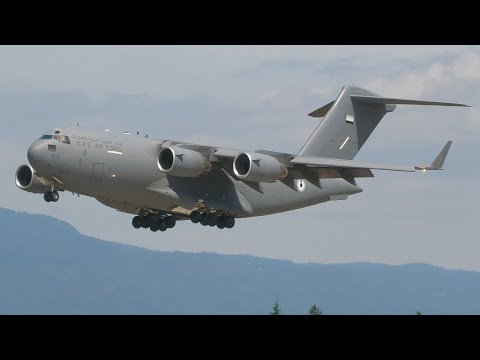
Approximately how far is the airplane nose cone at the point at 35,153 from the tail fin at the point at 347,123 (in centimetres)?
926

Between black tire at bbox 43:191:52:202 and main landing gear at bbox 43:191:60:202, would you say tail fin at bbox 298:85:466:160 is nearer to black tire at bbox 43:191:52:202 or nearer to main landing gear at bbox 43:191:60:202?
main landing gear at bbox 43:191:60:202

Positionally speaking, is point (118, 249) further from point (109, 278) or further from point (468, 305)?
point (468, 305)

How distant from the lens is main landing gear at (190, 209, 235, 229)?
92.2 feet

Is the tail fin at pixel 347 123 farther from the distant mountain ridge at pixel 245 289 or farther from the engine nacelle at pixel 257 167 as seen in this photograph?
the distant mountain ridge at pixel 245 289

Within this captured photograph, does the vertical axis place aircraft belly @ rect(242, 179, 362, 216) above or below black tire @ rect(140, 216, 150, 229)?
above

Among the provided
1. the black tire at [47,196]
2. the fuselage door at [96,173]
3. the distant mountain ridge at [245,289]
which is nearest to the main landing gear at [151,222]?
the fuselage door at [96,173]

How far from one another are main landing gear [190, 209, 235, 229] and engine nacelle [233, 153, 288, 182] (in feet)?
5.57

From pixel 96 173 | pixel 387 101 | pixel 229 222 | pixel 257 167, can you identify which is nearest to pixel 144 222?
pixel 229 222

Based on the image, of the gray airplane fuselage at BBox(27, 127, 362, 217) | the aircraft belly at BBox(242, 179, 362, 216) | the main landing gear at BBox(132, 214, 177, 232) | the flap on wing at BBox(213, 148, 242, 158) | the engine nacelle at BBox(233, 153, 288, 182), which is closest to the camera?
the gray airplane fuselage at BBox(27, 127, 362, 217)

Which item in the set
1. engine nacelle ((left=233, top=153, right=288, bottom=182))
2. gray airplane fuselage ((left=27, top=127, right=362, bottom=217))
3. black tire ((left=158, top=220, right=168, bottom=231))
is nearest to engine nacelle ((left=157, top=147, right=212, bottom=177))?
gray airplane fuselage ((left=27, top=127, right=362, bottom=217))

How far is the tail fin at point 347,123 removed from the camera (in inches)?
1254

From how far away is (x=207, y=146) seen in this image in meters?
27.9
